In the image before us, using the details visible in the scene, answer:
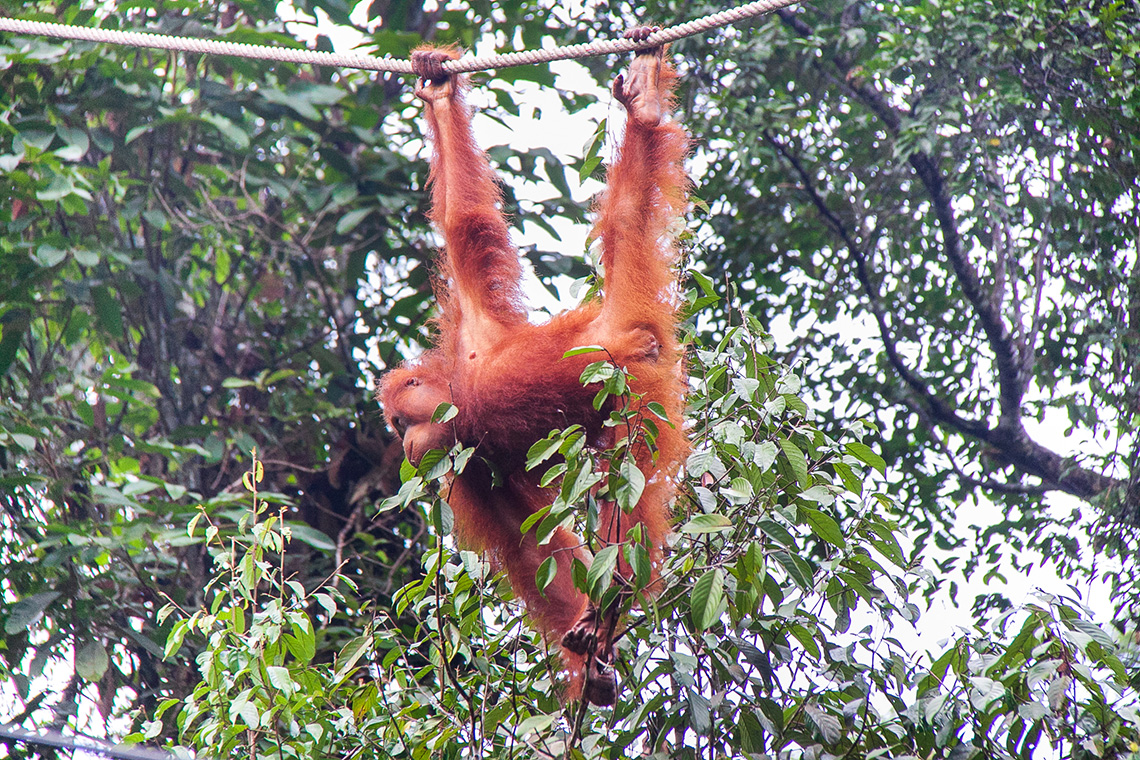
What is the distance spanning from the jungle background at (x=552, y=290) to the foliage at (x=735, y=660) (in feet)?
0.04

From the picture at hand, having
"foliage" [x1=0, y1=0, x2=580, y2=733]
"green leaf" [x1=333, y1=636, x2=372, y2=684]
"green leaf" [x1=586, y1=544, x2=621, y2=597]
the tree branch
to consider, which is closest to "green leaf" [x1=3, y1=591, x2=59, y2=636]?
"foliage" [x1=0, y1=0, x2=580, y2=733]

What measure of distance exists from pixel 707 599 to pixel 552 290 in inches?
130

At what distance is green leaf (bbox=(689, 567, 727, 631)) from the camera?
173 centimetres

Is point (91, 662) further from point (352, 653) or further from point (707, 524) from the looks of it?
point (707, 524)

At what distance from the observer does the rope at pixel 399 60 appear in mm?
2113

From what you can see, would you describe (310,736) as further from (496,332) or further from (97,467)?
(97,467)

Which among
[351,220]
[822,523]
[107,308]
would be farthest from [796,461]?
[107,308]

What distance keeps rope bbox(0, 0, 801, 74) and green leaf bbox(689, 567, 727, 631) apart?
3.53ft

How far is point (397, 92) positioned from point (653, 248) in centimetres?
370

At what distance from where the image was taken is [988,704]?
1.90 meters

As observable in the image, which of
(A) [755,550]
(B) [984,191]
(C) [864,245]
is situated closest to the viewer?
(A) [755,550]

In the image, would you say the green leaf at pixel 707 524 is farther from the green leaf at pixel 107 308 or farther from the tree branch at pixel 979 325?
the tree branch at pixel 979 325

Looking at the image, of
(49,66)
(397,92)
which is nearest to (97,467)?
(49,66)

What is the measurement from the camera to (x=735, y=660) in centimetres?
215
